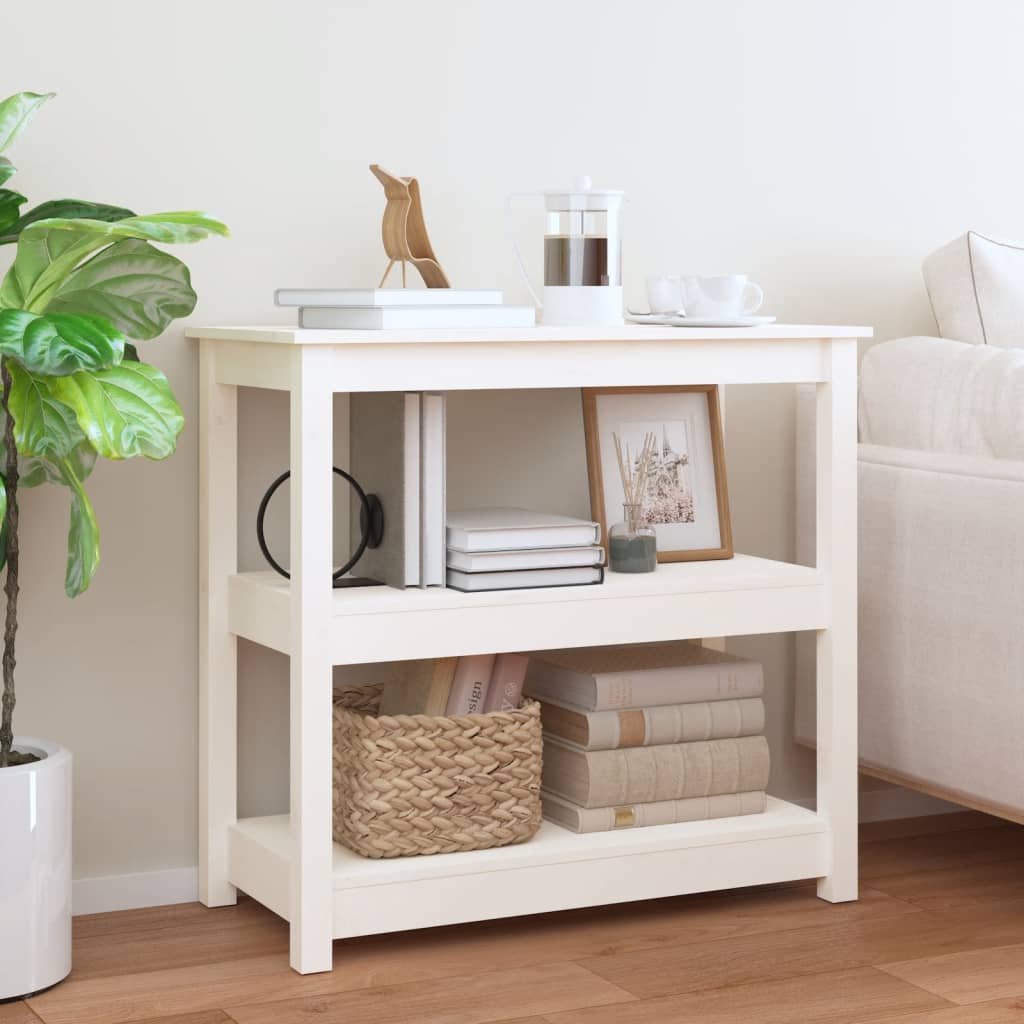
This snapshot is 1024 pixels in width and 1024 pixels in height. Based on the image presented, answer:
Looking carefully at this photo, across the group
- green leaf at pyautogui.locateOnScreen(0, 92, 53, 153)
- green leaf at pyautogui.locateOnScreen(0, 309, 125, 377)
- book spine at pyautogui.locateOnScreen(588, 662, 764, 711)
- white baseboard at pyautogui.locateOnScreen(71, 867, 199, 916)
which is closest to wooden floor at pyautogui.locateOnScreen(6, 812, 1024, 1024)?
white baseboard at pyautogui.locateOnScreen(71, 867, 199, 916)

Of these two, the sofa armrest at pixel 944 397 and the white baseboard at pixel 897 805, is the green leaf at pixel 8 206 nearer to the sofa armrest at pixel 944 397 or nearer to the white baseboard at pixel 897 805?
the sofa armrest at pixel 944 397

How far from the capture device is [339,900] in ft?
6.29

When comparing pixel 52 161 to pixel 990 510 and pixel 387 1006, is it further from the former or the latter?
pixel 990 510

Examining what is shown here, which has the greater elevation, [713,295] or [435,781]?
[713,295]

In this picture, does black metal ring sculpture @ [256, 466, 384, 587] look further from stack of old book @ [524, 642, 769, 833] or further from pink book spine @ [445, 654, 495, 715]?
stack of old book @ [524, 642, 769, 833]

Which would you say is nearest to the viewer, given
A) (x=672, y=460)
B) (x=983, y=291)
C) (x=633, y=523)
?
(x=633, y=523)

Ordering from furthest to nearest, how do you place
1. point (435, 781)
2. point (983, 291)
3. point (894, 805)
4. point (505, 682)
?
point (894, 805), point (983, 291), point (505, 682), point (435, 781)

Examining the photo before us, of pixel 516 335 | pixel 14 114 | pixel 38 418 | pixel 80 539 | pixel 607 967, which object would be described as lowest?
pixel 607 967

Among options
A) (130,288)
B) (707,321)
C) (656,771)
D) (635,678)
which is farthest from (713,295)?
(130,288)

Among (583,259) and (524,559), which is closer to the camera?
(524,559)

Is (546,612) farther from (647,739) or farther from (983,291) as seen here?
(983,291)

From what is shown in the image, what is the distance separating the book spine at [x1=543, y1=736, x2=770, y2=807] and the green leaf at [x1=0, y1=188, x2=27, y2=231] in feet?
3.14

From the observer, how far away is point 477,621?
6.45 feet

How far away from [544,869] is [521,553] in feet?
1.29
